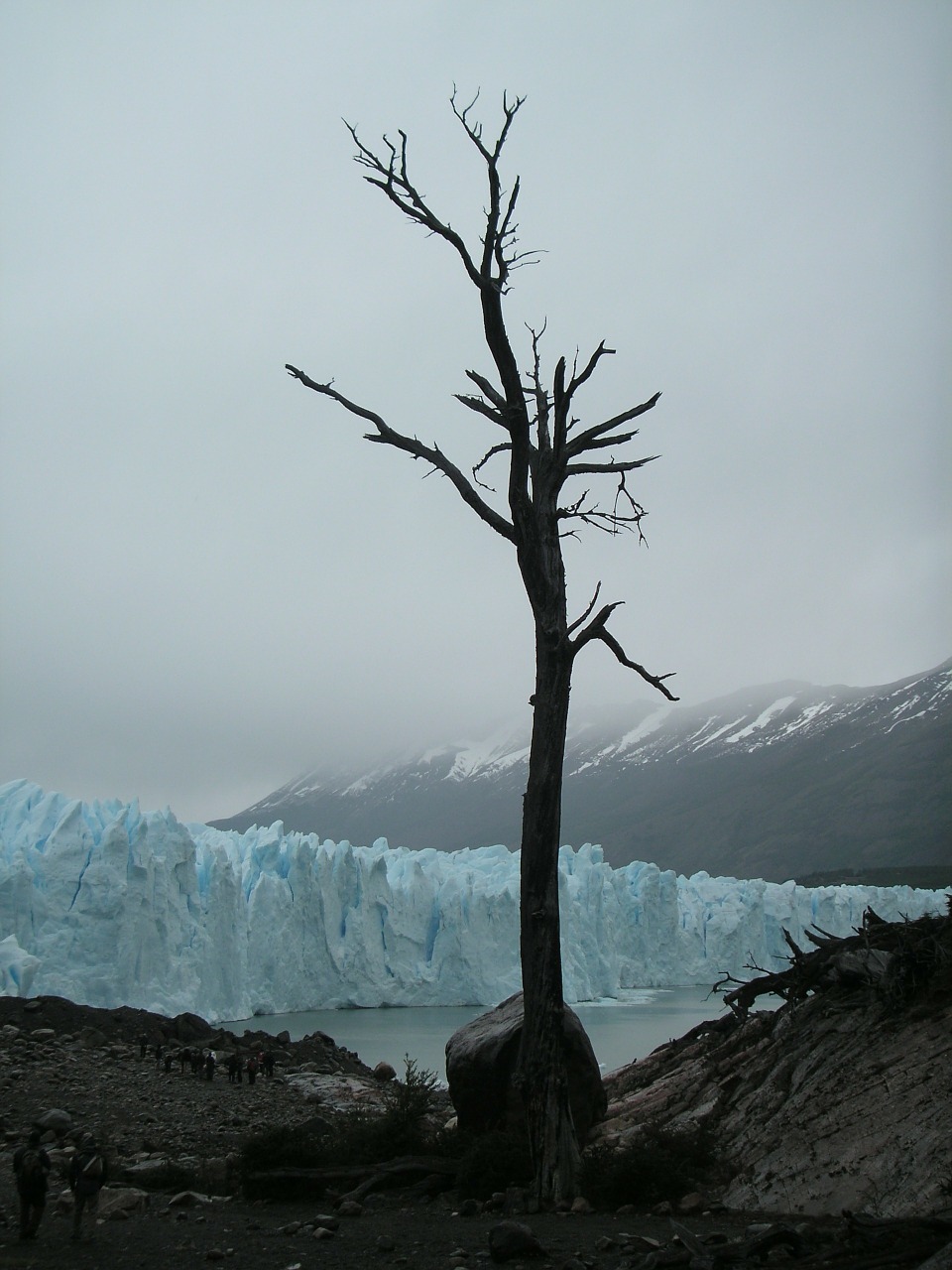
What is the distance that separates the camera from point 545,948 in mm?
5254

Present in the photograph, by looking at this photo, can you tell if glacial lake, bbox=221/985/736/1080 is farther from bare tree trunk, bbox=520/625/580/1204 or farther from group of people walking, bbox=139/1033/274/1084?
bare tree trunk, bbox=520/625/580/1204

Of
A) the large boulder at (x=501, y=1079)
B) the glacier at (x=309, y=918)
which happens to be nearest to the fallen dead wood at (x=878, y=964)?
the large boulder at (x=501, y=1079)

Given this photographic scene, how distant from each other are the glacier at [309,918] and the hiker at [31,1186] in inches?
556

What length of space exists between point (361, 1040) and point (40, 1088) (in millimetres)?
12847

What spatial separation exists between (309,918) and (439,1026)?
6307 mm

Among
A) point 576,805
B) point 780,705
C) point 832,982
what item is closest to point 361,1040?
point 832,982

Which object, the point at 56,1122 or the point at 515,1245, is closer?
the point at 515,1245

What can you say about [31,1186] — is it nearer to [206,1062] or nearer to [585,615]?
[585,615]

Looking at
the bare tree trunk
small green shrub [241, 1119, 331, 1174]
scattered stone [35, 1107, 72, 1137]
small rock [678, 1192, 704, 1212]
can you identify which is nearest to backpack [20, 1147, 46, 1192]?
small green shrub [241, 1119, 331, 1174]

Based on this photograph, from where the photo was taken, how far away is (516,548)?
5902 mm

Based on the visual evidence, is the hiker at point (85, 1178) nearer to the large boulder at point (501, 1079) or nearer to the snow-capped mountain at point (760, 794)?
the large boulder at point (501, 1079)

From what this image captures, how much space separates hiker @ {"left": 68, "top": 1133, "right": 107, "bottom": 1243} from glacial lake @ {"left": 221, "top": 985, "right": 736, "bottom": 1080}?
12.4 metres

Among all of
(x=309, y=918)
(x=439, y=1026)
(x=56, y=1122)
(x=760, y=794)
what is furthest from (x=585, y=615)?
(x=760, y=794)

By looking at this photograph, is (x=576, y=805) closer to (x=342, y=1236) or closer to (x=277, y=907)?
(x=277, y=907)
